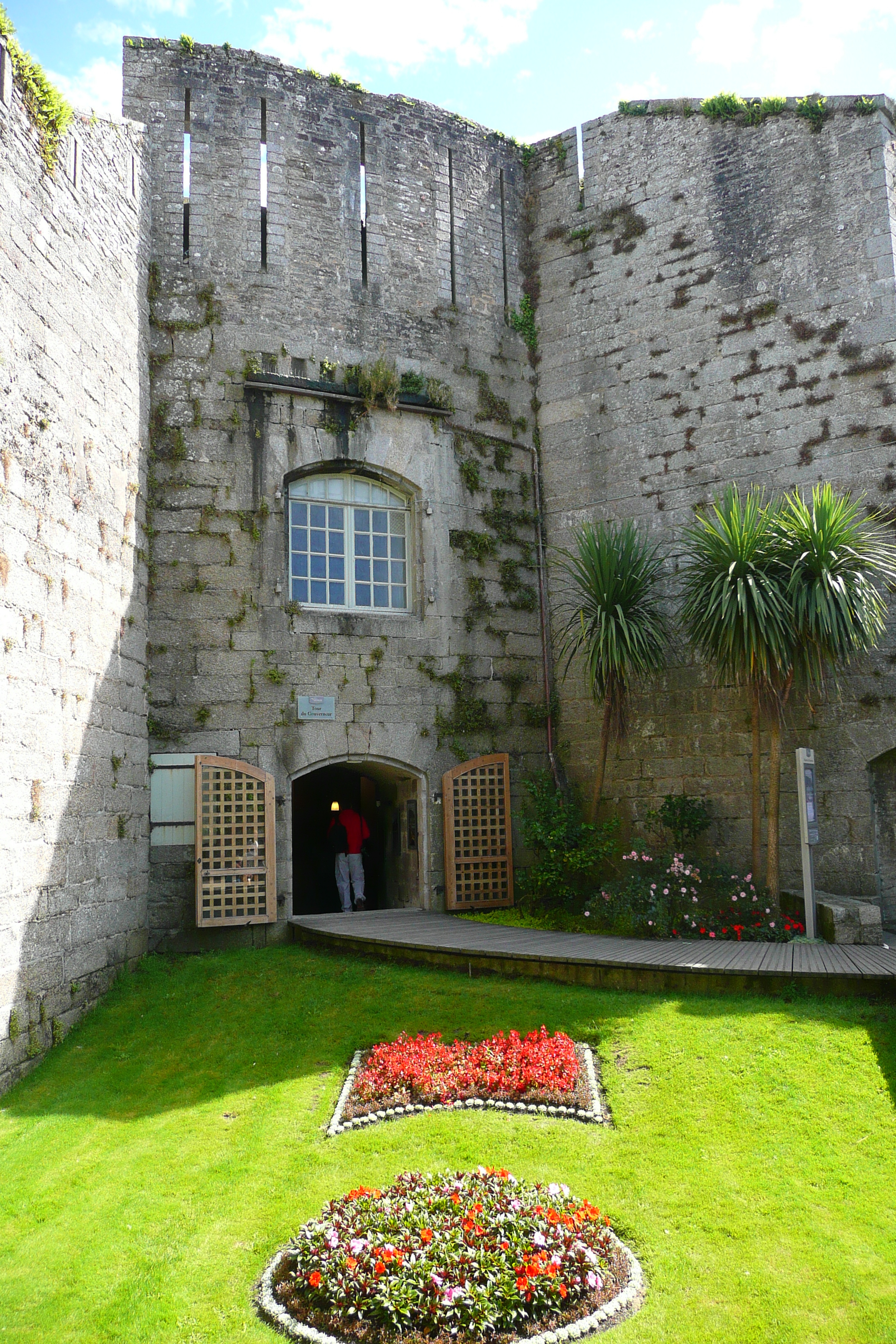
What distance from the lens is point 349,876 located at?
35.1 feet

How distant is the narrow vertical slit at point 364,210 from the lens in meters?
10.6

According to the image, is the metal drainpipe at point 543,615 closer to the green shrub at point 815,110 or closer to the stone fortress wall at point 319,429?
the stone fortress wall at point 319,429

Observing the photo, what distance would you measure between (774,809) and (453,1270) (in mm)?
5708

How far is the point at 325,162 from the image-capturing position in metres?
10.5

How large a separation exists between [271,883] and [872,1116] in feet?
18.2

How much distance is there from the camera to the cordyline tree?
802 centimetres

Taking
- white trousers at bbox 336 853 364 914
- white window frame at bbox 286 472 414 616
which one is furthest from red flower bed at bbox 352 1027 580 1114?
white window frame at bbox 286 472 414 616

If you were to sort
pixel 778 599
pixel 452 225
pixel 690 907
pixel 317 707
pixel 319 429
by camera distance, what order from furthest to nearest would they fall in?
pixel 452 225 → pixel 319 429 → pixel 317 707 → pixel 690 907 → pixel 778 599

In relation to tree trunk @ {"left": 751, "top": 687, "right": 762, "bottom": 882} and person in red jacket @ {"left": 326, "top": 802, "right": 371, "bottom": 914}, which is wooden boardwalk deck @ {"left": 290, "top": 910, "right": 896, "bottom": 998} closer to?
tree trunk @ {"left": 751, "top": 687, "right": 762, "bottom": 882}

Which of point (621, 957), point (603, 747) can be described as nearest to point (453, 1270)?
point (621, 957)

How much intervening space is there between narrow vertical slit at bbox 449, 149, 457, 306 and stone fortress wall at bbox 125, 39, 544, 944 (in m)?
0.03

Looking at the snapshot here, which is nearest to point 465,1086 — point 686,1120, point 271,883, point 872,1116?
point 686,1120

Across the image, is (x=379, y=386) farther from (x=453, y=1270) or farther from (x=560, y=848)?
(x=453, y=1270)

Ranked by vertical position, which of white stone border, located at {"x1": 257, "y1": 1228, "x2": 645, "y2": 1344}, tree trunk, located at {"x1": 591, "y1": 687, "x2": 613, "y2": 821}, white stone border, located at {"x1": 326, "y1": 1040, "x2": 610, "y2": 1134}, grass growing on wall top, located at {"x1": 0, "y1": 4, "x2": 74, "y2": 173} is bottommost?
white stone border, located at {"x1": 257, "y1": 1228, "x2": 645, "y2": 1344}
